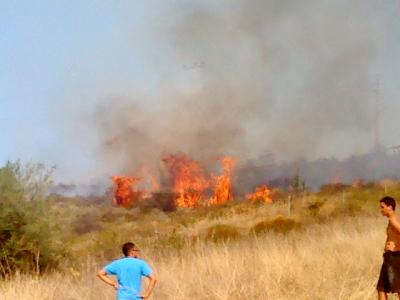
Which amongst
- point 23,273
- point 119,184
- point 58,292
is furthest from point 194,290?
point 119,184

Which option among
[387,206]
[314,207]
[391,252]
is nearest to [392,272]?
[391,252]

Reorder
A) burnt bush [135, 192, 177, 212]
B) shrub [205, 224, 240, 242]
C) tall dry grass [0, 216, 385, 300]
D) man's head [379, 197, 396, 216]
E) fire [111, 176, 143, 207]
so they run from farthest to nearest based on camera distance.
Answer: fire [111, 176, 143, 207] → burnt bush [135, 192, 177, 212] → shrub [205, 224, 240, 242] → tall dry grass [0, 216, 385, 300] → man's head [379, 197, 396, 216]

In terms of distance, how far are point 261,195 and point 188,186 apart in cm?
607

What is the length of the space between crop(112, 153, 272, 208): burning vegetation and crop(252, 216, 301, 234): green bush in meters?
13.6

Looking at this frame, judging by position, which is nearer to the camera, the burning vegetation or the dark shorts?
the dark shorts

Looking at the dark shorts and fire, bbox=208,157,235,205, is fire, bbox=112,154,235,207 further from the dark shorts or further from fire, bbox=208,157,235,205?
the dark shorts

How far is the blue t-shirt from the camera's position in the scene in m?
8.19

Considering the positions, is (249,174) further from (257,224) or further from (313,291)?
(313,291)

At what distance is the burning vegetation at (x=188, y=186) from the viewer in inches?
1801

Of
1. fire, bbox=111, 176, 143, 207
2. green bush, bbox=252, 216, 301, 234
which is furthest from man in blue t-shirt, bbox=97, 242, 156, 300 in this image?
fire, bbox=111, 176, 143, 207

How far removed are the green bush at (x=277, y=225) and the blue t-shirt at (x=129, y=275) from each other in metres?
17.0

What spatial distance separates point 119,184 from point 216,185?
971 cm

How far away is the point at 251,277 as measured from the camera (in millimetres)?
12078

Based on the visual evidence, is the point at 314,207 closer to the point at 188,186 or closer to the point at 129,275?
the point at 188,186
